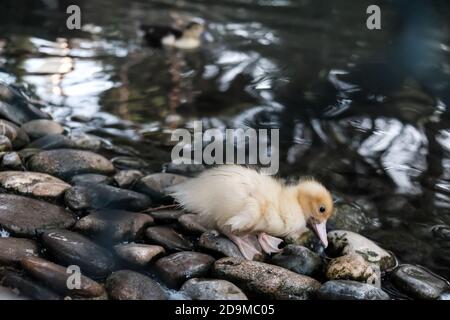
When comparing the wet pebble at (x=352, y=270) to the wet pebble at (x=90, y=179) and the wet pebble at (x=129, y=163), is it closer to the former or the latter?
the wet pebble at (x=90, y=179)

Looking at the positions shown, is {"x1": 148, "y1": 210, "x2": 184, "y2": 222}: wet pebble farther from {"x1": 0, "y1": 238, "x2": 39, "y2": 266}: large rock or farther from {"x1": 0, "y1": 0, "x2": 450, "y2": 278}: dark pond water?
{"x1": 0, "y1": 0, "x2": 450, "y2": 278}: dark pond water

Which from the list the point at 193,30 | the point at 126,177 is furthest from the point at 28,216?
the point at 193,30

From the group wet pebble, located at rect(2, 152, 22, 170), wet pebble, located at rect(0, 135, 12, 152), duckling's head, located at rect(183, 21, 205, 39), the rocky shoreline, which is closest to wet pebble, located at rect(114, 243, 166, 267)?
the rocky shoreline

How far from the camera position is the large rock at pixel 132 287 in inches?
105

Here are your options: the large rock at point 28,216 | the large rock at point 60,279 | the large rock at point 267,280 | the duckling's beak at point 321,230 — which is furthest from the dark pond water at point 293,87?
the large rock at point 60,279

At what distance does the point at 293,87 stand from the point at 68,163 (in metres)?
2.76

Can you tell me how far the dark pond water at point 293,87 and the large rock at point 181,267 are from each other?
44.2 inches

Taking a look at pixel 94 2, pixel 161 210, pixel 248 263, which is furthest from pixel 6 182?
pixel 94 2

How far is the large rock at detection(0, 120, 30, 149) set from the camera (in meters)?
4.19

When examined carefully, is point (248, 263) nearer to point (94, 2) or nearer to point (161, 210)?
point (161, 210)

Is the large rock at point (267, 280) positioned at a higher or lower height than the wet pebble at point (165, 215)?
lower

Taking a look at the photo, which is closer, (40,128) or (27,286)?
(27,286)

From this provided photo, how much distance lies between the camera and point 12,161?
382 centimetres

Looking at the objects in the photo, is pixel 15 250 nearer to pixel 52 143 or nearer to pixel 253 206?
pixel 253 206
